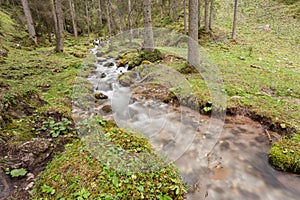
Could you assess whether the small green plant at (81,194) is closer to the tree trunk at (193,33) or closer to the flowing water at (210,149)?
the flowing water at (210,149)

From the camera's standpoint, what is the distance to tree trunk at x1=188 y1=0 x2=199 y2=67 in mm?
7856

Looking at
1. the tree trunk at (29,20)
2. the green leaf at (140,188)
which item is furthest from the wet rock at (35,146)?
the tree trunk at (29,20)

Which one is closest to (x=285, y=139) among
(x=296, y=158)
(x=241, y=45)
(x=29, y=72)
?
(x=296, y=158)

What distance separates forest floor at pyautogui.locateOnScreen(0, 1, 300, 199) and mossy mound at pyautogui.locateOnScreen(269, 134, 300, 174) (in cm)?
4

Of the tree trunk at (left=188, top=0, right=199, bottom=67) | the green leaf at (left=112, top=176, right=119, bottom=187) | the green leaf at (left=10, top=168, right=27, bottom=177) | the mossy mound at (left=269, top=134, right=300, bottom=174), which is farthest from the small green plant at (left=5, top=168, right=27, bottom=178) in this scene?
the tree trunk at (left=188, top=0, right=199, bottom=67)

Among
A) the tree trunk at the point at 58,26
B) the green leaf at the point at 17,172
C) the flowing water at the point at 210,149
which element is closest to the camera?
the green leaf at the point at 17,172

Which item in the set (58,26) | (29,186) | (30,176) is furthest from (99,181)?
(58,26)

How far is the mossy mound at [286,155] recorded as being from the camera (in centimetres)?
396

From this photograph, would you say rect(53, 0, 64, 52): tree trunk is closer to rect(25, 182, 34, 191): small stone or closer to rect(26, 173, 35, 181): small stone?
rect(26, 173, 35, 181): small stone

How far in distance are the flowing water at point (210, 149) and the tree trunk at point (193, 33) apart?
312cm

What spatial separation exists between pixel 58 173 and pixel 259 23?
25406mm

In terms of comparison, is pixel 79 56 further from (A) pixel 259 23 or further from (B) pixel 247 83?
(A) pixel 259 23

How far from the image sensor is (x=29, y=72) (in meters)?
8.98

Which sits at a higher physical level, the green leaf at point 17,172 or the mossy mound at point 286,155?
the green leaf at point 17,172
